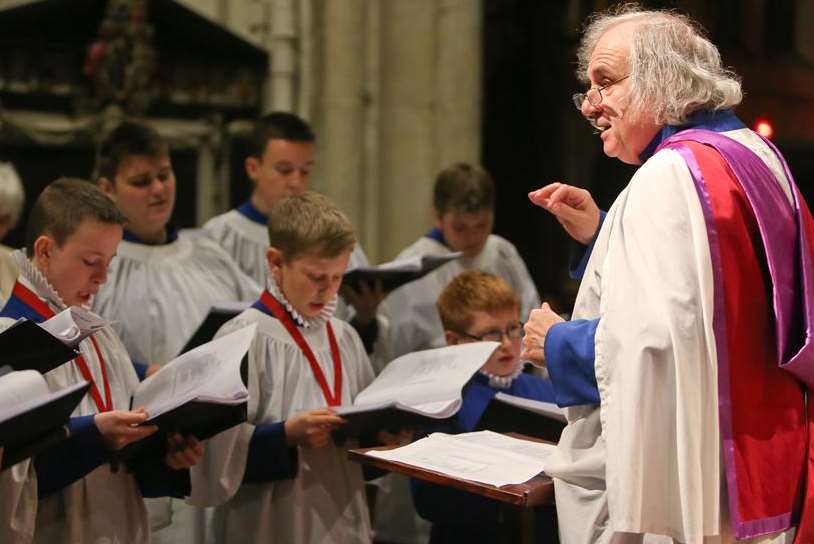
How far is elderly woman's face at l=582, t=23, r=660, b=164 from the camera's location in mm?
2697

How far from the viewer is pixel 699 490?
2418 millimetres

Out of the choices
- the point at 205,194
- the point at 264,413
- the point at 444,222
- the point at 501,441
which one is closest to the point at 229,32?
the point at 205,194

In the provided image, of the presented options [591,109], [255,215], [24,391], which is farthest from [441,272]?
[24,391]

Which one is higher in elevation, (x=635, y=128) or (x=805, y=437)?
(x=635, y=128)

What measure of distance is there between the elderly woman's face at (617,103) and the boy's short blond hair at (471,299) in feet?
4.31

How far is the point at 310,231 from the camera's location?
368 cm

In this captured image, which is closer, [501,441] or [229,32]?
[501,441]

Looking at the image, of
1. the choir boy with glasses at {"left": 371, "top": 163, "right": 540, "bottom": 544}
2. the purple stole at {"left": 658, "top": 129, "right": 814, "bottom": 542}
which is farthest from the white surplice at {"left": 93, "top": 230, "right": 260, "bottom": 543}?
the purple stole at {"left": 658, "top": 129, "right": 814, "bottom": 542}

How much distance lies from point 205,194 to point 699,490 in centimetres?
467

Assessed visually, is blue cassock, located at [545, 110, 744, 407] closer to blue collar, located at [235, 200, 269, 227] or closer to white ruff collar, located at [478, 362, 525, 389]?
white ruff collar, located at [478, 362, 525, 389]

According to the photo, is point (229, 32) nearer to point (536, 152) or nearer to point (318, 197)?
point (536, 152)

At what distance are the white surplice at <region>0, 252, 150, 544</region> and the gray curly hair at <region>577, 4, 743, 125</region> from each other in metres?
1.58

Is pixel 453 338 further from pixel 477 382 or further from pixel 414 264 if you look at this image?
pixel 414 264

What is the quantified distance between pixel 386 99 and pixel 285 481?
3.81m
